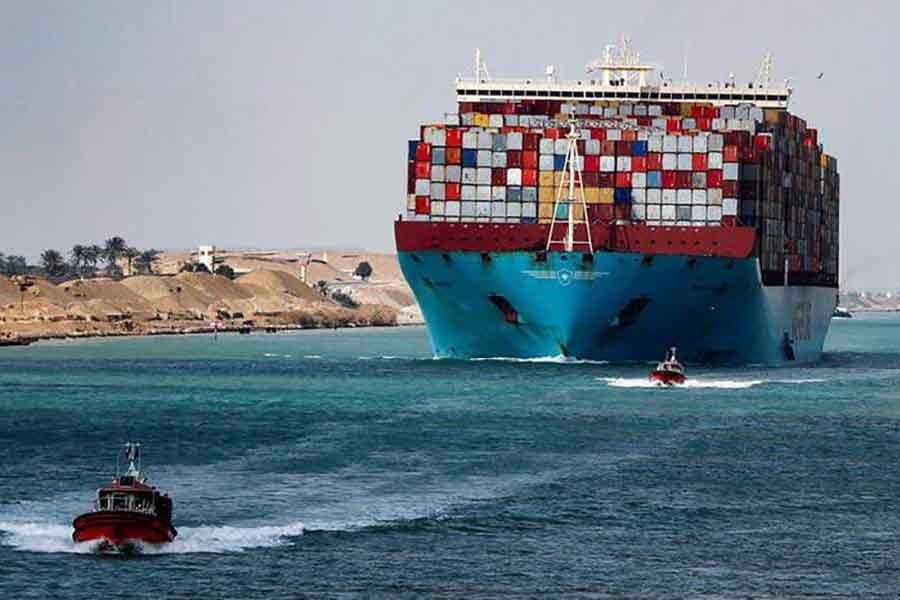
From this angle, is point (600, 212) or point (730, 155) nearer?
point (600, 212)

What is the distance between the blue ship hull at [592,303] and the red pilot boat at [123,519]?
78083 mm

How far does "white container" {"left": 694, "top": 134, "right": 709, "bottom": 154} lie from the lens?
14350 centimetres

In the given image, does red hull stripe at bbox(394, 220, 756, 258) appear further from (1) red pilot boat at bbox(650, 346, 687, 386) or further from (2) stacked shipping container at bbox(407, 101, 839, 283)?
(1) red pilot boat at bbox(650, 346, 687, 386)

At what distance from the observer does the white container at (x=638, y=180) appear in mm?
142875

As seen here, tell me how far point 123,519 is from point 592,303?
3164 inches

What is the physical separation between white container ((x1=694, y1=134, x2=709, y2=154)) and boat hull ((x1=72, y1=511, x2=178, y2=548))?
87.9 metres

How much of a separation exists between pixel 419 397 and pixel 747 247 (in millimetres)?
28399

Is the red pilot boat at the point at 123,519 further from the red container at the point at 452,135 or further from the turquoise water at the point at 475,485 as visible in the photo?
the red container at the point at 452,135

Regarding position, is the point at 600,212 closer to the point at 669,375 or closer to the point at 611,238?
the point at 611,238

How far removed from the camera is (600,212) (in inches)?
5610

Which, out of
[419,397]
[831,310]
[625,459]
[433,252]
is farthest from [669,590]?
[831,310]

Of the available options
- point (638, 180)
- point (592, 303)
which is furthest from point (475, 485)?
point (638, 180)

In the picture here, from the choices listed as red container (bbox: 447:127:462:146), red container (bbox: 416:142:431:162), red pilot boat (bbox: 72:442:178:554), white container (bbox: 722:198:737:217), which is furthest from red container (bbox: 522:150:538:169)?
red pilot boat (bbox: 72:442:178:554)

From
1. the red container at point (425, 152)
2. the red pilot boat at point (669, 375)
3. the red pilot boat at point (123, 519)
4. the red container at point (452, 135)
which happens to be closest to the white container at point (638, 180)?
the red container at point (452, 135)
